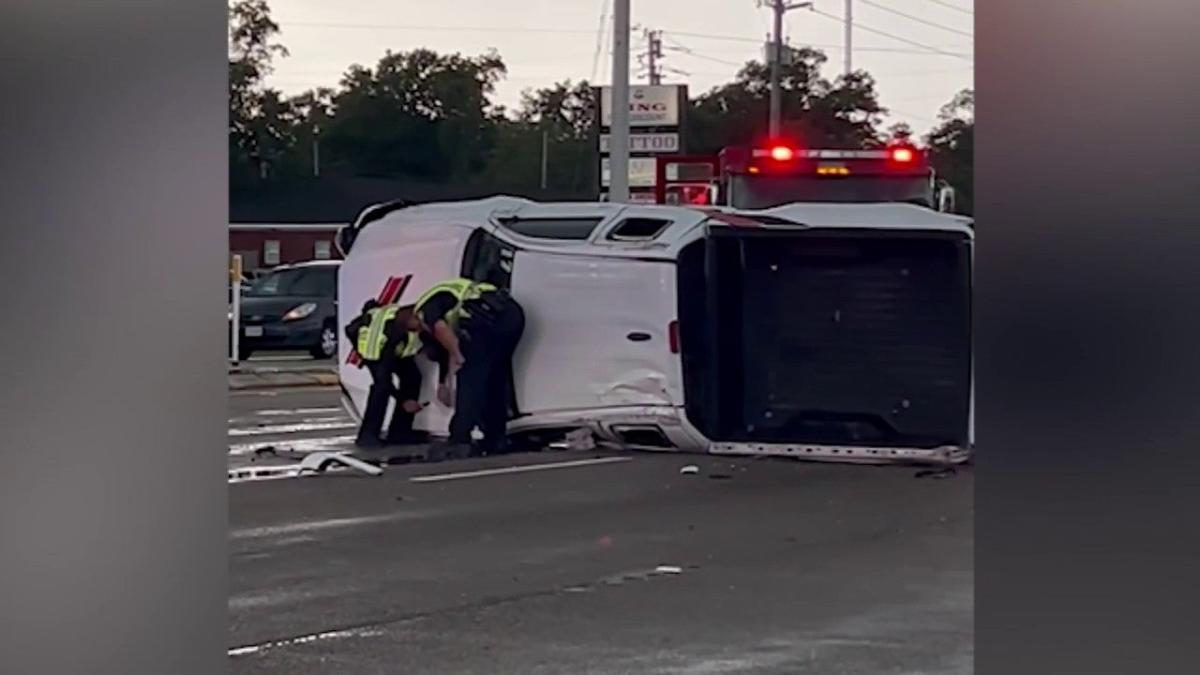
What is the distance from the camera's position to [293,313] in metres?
25.0

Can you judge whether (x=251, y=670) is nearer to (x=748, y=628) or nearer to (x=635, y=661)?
(x=635, y=661)

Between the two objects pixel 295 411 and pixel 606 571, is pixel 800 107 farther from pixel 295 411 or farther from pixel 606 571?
pixel 606 571

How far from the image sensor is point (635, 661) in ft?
21.2

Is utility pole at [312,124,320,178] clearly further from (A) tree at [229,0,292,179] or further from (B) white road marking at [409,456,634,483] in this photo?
(B) white road marking at [409,456,634,483]

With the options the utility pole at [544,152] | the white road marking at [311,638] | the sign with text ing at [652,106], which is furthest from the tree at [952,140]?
the white road marking at [311,638]

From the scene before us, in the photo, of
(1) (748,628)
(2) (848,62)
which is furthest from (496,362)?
(2) (848,62)

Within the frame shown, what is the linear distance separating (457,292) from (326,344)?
12691 mm

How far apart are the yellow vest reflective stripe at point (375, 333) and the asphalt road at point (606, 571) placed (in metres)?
1.26

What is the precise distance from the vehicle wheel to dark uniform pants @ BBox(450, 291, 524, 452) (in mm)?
12323

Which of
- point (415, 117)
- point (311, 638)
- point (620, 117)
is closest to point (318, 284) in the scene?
point (620, 117)

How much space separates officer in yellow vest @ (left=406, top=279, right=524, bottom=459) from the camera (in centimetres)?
1287

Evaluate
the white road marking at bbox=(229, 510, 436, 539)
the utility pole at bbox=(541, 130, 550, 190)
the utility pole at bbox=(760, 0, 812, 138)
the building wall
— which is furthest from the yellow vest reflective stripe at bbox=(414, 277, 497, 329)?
the utility pole at bbox=(541, 130, 550, 190)

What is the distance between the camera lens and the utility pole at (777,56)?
131ft

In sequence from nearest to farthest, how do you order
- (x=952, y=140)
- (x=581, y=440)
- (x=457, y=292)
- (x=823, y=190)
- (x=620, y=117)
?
(x=457, y=292), (x=581, y=440), (x=823, y=190), (x=620, y=117), (x=952, y=140)
